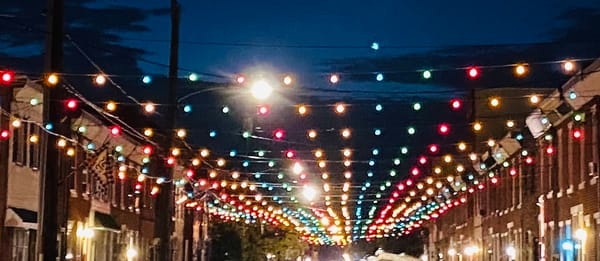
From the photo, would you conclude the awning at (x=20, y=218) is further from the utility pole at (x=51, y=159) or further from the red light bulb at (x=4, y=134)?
the utility pole at (x=51, y=159)

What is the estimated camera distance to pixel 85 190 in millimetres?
40812

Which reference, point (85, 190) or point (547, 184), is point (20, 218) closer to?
point (85, 190)

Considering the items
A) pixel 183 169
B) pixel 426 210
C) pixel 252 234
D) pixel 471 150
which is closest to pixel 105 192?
pixel 183 169

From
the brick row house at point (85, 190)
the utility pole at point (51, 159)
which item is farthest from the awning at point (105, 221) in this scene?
the utility pole at point (51, 159)

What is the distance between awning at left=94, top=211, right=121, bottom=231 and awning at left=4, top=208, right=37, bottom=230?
841 centimetres

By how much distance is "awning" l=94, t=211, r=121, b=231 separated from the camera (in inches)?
1674

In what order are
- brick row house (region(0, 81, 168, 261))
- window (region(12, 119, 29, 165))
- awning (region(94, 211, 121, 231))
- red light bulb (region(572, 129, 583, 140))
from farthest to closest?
awning (region(94, 211, 121, 231)) → window (region(12, 119, 29, 165)) → brick row house (region(0, 81, 168, 261)) → red light bulb (region(572, 129, 583, 140))

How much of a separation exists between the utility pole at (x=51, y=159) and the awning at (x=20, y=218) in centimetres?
974

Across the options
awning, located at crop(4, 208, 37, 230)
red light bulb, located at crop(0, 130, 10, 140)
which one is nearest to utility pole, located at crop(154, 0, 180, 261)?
awning, located at crop(4, 208, 37, 230)

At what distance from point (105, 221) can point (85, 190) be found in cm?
316

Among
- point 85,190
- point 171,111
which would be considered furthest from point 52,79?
point 85,190

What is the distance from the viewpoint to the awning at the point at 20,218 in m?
31.9

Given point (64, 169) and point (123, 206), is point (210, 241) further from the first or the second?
point (64, 169)

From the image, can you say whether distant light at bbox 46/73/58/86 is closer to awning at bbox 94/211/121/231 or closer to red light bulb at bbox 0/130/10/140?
red light bulb at bbox 0/130/10/140
